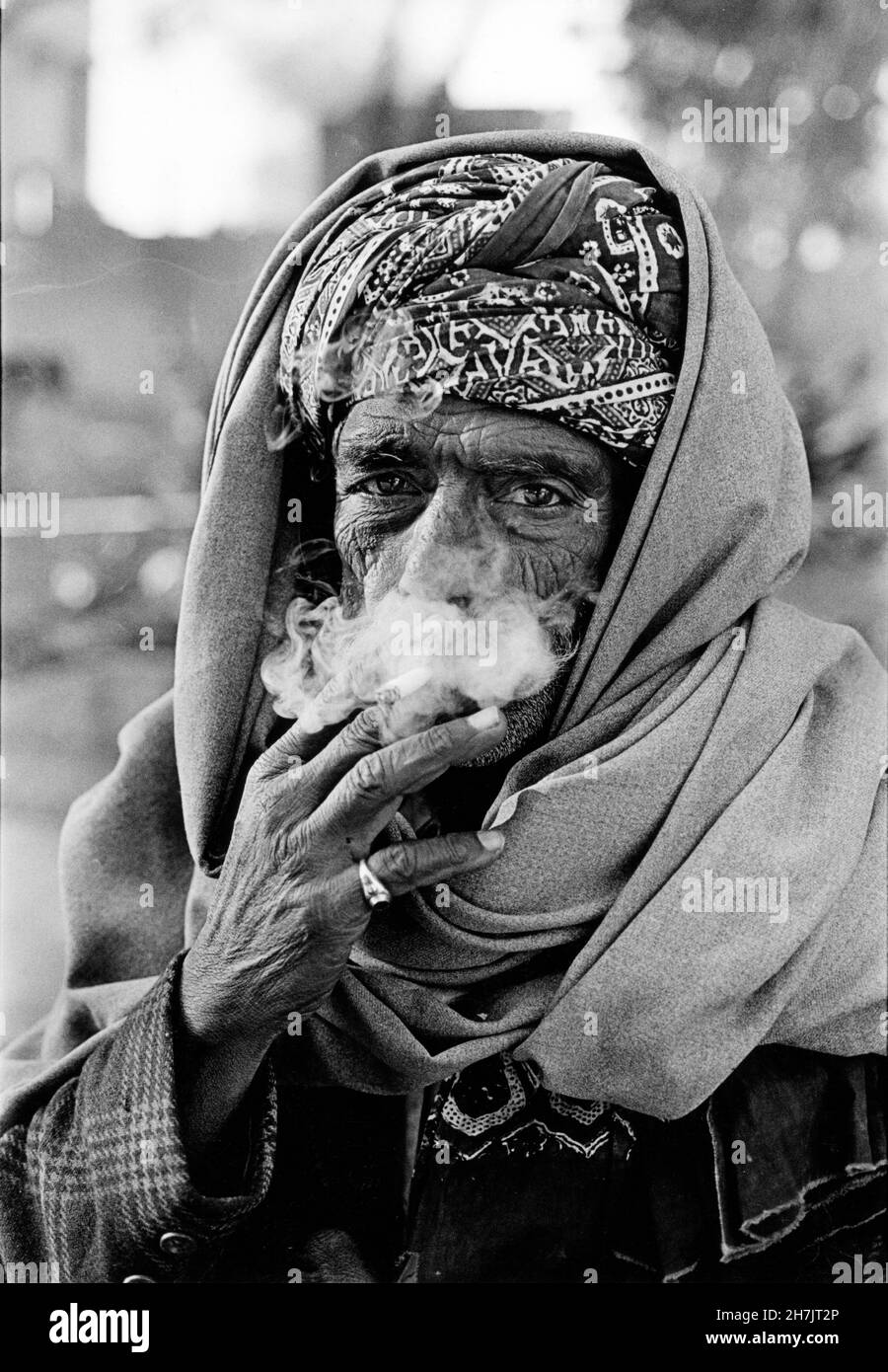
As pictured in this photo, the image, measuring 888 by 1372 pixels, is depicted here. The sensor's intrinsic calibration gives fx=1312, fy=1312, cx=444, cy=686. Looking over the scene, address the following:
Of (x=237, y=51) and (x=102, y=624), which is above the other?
(x=237, y=51)

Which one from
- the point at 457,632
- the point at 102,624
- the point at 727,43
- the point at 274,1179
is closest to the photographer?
the point at 457,632

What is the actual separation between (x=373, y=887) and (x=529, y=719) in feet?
1.39

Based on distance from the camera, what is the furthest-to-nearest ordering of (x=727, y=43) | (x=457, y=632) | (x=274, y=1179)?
(x=727, y=43)
(x=274, y=1179)
(x=457, y=632)

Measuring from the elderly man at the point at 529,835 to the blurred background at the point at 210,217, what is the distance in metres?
0.25

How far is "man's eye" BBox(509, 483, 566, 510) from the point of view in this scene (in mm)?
2037

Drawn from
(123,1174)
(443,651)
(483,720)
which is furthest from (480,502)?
(123,1174)

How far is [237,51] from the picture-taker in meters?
2.37

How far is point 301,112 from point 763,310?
903 millimetres

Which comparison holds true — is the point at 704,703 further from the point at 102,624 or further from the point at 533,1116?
the point at 102,624

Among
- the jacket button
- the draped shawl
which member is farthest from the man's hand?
the jacket button

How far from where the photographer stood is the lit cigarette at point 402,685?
1.81 metres

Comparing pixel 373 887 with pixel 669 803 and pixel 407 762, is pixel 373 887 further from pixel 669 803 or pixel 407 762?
pixel 669 803

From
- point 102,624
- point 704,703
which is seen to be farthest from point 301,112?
point 704,703

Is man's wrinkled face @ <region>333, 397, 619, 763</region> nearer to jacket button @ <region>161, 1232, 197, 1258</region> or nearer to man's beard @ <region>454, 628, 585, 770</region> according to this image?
man's beard @ <region>454, 628, 585, 770</region>
